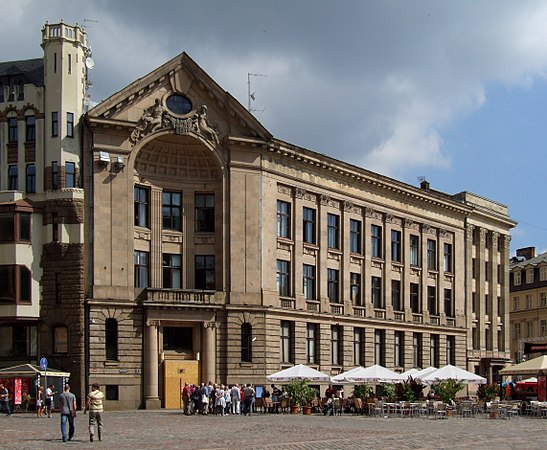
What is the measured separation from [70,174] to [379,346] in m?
29.3

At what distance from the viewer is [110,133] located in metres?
60.8

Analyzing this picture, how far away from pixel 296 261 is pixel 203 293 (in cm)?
880

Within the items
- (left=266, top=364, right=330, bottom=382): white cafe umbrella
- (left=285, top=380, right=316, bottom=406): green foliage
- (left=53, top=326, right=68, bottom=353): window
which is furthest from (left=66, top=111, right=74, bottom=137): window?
(left=285, top=380, right=316, bottom=406): green foliage

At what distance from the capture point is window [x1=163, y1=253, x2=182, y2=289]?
63938 mm

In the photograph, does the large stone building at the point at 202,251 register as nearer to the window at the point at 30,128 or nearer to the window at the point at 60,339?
the window at the point at 60,339

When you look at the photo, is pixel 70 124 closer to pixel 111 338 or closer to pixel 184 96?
pixel 184 96

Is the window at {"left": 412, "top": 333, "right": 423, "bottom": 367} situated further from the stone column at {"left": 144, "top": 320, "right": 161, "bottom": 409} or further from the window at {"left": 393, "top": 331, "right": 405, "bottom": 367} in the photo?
the stone column at {"left": 144, "top": 320, "right": 161, "bottom": 409}

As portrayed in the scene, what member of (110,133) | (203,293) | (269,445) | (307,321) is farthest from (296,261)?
(269,445)

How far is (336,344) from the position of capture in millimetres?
73000

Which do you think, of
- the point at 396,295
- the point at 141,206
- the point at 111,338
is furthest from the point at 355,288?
the point at 111,338

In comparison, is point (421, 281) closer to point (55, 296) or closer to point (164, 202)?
point (164, 202)

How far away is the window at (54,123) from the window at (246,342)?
54.3ft

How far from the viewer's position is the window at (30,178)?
6066 cm

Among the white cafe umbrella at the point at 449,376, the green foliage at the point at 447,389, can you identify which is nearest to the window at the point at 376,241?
the white cafe umbrella at the point at 449,376
